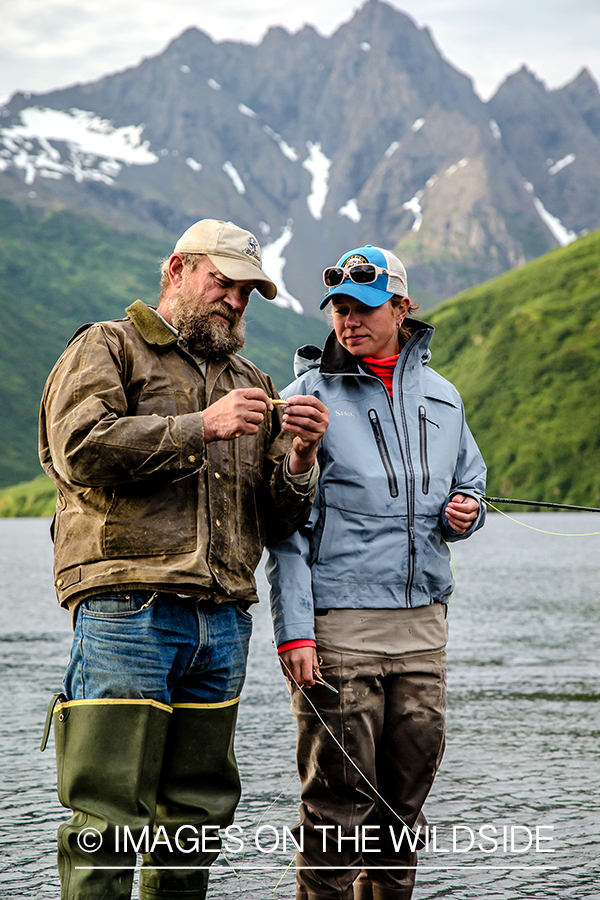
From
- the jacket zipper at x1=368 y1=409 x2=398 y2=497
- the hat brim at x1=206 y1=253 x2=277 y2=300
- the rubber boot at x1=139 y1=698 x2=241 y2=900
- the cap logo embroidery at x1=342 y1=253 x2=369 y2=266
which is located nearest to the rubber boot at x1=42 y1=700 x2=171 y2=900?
the rubber boot at x1=139 y1=698 x2=241 y2=900

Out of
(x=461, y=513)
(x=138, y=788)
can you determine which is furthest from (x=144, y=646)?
(x=461, y=513)

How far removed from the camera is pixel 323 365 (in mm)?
5453

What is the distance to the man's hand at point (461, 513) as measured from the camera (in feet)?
17.0

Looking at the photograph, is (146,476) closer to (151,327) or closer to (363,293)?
(151,327)

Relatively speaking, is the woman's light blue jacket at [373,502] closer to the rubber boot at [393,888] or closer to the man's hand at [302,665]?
the man's hand at [302,665]

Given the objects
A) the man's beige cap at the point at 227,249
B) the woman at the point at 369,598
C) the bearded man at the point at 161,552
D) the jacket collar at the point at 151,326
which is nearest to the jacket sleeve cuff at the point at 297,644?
the woman at the point at 369,598

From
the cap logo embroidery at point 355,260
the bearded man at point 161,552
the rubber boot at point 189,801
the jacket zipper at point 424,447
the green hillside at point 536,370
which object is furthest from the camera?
the green hillside at point 536,370

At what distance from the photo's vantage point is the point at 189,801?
15.3ft

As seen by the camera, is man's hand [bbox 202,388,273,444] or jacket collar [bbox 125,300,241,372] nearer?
man's hand [bbox 202,388,273,444]

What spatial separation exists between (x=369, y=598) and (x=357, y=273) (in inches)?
65.5

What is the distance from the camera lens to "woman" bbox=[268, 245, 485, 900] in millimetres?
4957

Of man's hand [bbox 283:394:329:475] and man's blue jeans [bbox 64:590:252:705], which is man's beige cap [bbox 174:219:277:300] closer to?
man's hand [bbox 283:394:329:475]

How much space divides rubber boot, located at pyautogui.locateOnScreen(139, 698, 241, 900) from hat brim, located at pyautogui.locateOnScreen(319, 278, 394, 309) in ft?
6.90

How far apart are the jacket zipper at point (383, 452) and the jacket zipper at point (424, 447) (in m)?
0.17
